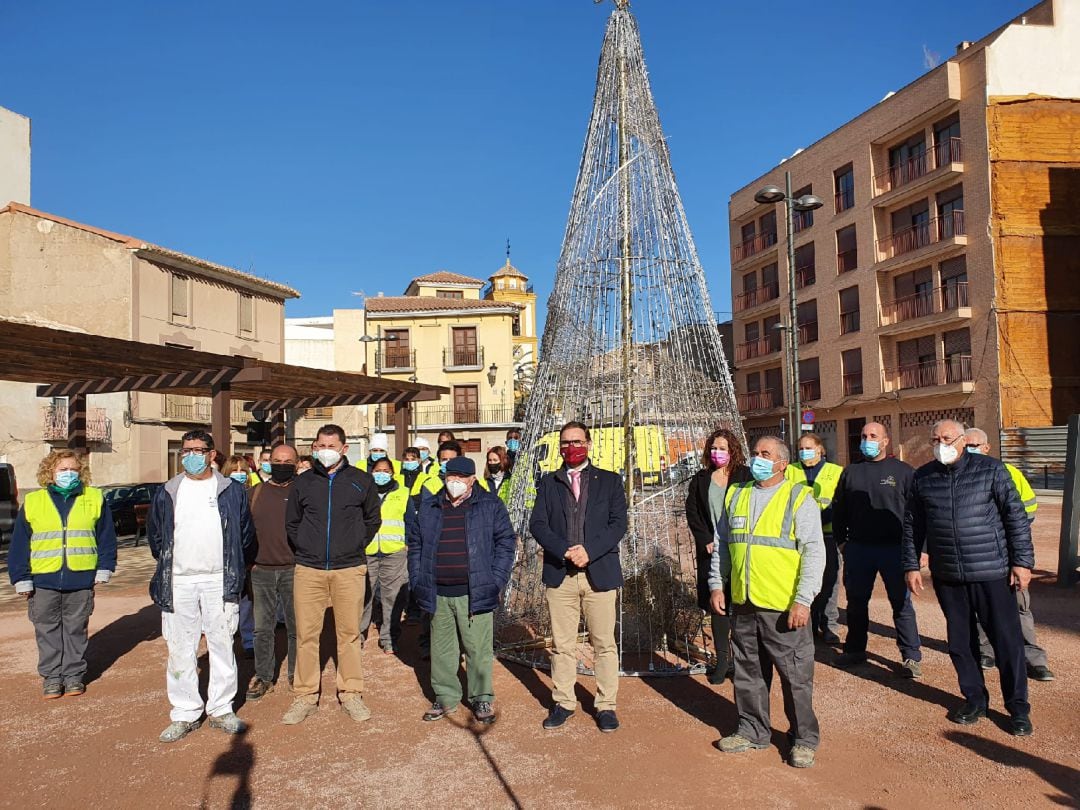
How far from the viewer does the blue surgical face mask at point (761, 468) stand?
4492 mm

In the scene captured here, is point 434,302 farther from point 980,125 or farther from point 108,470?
point 980,125

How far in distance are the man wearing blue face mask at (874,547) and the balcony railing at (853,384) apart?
27.9 metres

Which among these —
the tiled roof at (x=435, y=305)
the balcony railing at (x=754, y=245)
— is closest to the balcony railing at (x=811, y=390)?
the balcony railing at (x=754, y=245)

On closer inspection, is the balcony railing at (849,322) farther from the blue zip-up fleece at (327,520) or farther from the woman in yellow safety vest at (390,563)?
the blue zip-up fleece at (327,520)

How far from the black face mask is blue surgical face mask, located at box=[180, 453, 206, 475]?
3.78 ft

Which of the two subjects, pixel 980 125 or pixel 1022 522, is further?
pixel 980 125

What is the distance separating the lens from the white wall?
31.8 metres

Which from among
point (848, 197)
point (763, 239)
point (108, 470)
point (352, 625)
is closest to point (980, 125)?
point (848, 197)

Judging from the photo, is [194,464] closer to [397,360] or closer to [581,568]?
[581,568]

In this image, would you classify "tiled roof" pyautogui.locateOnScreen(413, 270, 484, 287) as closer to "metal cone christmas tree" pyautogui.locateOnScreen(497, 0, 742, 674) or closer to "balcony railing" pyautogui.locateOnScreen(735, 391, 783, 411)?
"balcony railing" pyautogui.locateOnScreen(735, 391, 783, 411)

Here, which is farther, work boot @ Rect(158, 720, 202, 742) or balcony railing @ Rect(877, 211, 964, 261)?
balcony railing @ Rect(877, 211, 964, 261)

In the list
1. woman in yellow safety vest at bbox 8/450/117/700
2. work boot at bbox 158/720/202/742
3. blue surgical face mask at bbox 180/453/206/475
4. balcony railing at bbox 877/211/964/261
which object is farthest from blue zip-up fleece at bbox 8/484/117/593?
balcony railing at bbox 877/211/964/261

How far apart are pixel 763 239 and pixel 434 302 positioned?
15532 mm

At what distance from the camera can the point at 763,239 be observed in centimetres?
3809
